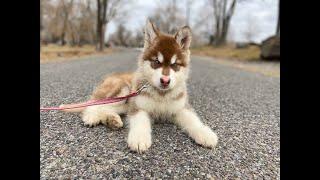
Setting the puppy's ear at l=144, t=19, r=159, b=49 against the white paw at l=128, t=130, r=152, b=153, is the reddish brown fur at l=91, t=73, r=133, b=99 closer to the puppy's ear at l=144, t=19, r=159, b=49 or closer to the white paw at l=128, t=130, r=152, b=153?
the puppy's ear at l=144, t=19, r=159, b=49

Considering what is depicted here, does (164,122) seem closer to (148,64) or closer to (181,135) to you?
(181,135)

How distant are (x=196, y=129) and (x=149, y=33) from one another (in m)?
1.60

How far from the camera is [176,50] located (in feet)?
13.4

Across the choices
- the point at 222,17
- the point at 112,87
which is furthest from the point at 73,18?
the point at 112,87

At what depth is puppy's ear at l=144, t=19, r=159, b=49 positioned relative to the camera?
4297mm

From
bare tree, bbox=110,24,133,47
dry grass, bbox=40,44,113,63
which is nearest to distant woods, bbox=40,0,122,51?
dry grass, bbox=40,44,113,63

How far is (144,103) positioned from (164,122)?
23.9 inches

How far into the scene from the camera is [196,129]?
4035 millimetres

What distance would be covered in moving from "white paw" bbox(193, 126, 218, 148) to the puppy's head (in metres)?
0.74

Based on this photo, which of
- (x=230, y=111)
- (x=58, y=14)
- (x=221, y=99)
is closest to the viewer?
(x=230, y=111)

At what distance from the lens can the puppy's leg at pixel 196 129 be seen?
3.83 meters
